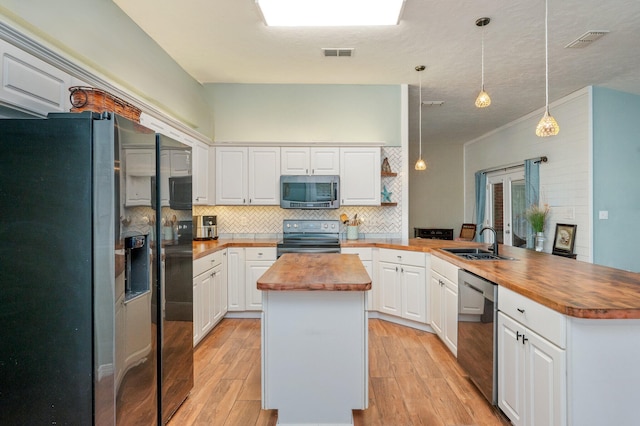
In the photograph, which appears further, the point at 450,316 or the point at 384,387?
the point at 450,316

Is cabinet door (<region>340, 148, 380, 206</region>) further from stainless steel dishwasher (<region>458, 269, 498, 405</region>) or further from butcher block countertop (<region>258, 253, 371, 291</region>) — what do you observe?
stainless steel dishwasher (<region>458, 269, 498, 405</region>)

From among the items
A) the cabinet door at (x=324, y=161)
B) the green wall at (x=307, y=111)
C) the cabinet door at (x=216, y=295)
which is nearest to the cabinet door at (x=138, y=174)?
the cabinet door at (x=216, y=295)

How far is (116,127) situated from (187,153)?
2.44 feet

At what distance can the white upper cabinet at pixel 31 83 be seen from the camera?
5.24ft

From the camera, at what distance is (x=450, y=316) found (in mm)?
2863

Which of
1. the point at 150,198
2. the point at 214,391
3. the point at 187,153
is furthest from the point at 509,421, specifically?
the point at 187,153

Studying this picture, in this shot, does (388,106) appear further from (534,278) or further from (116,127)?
(116,127)

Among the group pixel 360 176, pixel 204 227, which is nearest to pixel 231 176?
pixel 204 227

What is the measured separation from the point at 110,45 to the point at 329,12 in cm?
174

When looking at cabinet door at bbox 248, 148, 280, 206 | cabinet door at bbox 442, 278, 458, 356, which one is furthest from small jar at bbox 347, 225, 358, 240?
cabinet door at bbox 442, 278, 458, 356

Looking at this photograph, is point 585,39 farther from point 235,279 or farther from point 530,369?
point 235,279

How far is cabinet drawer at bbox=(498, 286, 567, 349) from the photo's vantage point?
1472 mm

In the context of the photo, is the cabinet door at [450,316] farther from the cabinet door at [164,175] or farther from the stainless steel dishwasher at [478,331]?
the cabinet door at [164,175]

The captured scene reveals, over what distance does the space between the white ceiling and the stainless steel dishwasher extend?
7.24 feet
